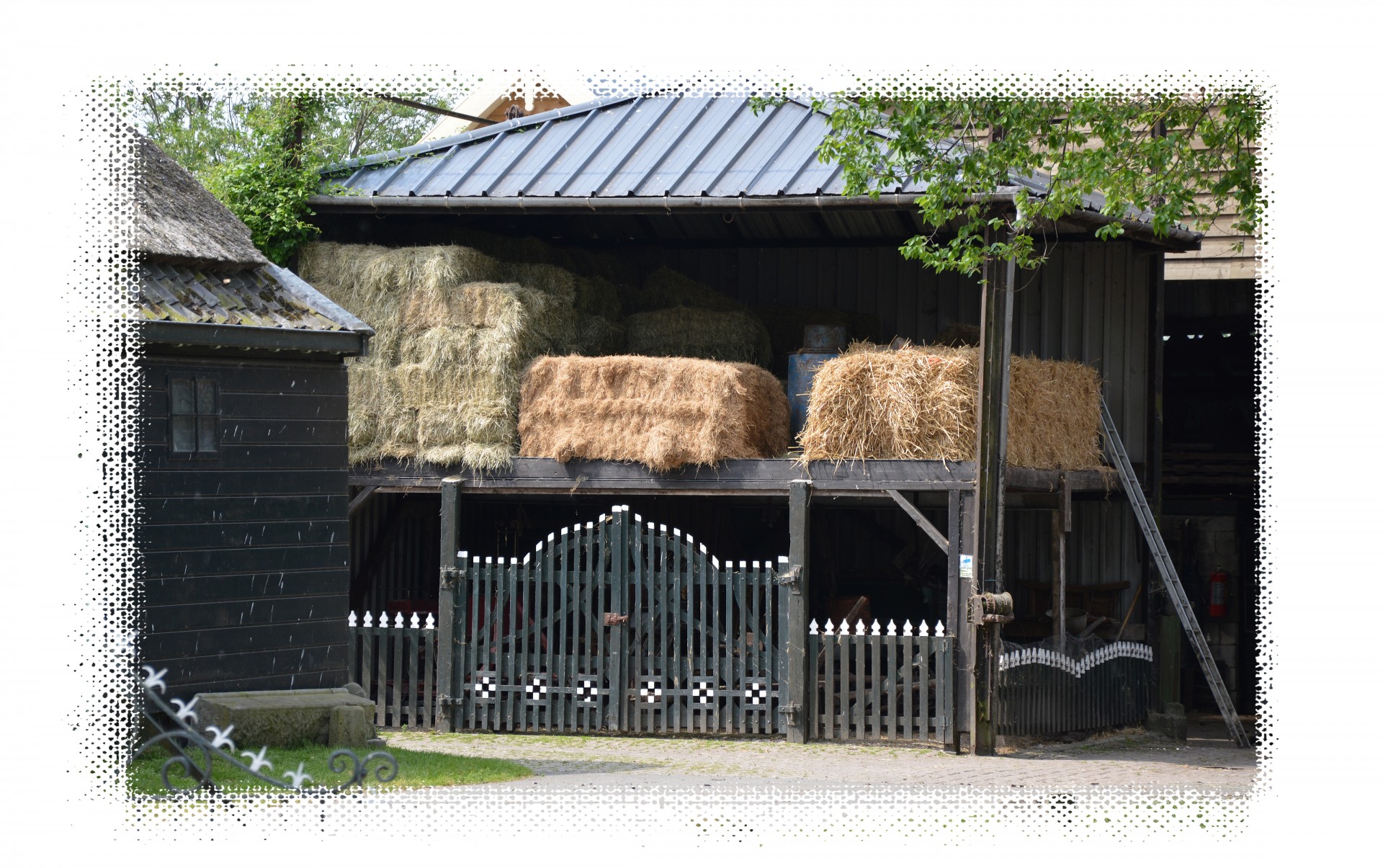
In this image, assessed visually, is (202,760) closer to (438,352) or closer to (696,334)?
(438,352)

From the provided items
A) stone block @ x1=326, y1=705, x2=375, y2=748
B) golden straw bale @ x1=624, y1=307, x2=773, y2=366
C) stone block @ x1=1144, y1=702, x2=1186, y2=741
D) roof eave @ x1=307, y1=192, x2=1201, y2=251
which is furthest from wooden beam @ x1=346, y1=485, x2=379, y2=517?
stone block @ x1=1144, y1=702, x2=1186, y2=741

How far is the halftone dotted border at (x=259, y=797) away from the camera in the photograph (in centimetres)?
811

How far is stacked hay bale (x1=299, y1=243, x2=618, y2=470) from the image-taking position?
1467 centimetres

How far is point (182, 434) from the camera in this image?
1027 cm

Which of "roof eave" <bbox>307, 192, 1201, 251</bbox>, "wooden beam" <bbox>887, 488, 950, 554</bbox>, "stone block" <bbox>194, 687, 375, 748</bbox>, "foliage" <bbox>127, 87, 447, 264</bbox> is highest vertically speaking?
"foliage" <bbox>127, 87, 447, 264</bbox>

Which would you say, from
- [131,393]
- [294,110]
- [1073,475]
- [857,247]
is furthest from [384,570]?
[131,393]

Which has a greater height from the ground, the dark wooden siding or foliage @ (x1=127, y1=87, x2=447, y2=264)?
foliage @ (x1=127, y1=87, x2=447, y2=264)

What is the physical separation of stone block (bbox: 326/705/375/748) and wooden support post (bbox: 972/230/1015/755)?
17.6ft

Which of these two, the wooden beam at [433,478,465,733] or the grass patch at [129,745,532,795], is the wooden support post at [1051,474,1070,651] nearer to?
the wooden beam at [433,478,465,733]

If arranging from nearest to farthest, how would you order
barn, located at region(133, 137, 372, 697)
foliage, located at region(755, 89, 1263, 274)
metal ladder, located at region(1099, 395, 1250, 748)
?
barn, located at region(133, 137, 372, 697) → foliage, located at region(755, 89, 1263, 274) → metal ladder, located at region(1099, 395, 1250, 748)

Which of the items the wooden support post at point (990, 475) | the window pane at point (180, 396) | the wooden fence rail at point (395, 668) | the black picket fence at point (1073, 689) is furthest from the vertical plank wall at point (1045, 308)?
the window pane at point (180, 396)

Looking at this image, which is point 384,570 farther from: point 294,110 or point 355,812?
point 355,812

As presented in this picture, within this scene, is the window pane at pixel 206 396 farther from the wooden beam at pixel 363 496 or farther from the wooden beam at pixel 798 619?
the wooden beam at pixel 798 619

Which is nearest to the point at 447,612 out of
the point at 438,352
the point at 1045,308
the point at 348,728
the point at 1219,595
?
the point at 438,352
